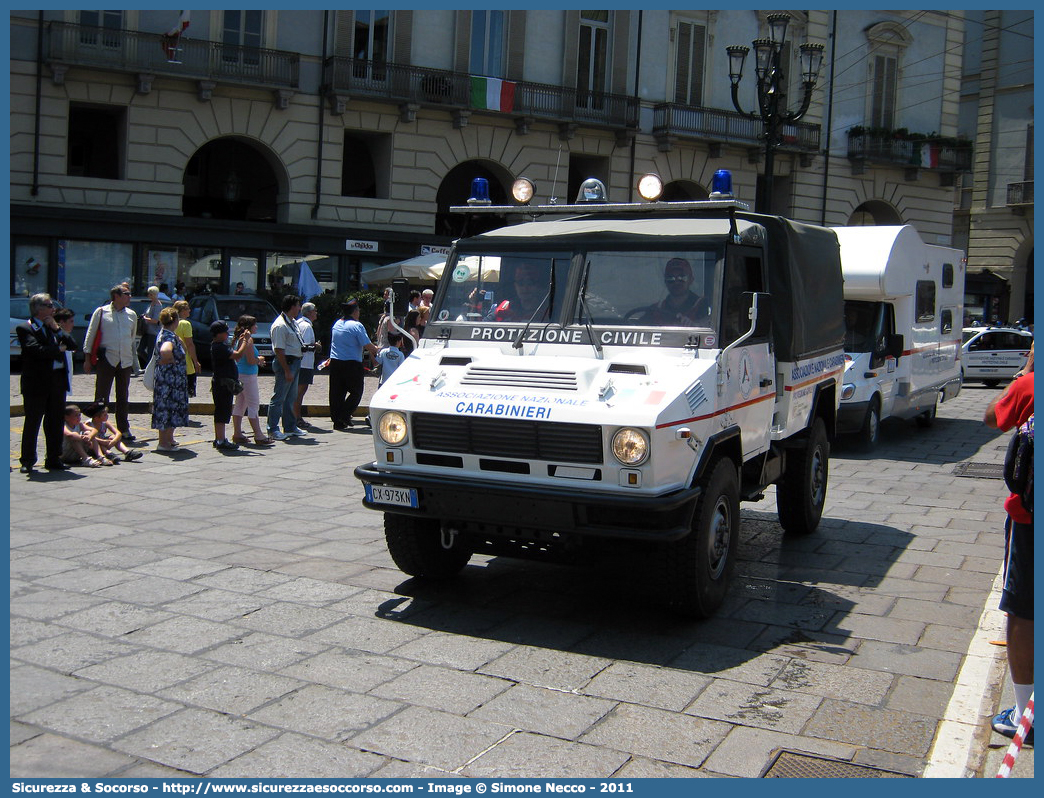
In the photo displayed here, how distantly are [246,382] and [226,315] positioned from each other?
31.9ft

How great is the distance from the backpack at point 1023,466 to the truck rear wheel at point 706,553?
1.92 m

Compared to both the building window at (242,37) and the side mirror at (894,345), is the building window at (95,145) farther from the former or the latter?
the side mirror at (894,345)

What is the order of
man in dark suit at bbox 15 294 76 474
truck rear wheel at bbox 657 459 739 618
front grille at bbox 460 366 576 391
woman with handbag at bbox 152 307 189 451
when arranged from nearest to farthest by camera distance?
truck rear wheel at bbox 657 459 739 618
front grille at bbox 460 366 576 391
man in dark suit at bbox 15 294 76 474
woman with handbag at bbox 152 307 189 451

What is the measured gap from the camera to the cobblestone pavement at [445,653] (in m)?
4.48

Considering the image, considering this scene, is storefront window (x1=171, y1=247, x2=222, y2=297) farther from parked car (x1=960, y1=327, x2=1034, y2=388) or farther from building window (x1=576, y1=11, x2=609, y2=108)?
parked car (x1=960, y1=327, x2=1034, y2=388)

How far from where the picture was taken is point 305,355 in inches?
556

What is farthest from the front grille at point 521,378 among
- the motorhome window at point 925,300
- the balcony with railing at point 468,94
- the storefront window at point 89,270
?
the balcony with railing at point 468,94

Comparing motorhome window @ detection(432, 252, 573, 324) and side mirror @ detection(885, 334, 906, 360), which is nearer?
motorhome window @ detection(432, 252, 573, 324)

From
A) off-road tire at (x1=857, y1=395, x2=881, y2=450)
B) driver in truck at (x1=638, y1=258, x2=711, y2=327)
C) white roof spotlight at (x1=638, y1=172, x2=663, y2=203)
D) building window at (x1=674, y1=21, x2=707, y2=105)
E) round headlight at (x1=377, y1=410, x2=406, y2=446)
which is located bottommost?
off-road tire at (x1=857, y1=395, x2=881, y2=450)

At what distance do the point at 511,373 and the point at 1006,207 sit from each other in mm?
40511

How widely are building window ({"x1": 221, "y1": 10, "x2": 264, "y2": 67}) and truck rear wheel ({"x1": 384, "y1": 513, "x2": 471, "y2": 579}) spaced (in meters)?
21.8

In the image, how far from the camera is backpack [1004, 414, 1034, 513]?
4.46 m

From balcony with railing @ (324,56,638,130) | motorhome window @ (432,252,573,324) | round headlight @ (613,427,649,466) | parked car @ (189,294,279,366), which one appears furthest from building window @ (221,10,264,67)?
round headlight @ (613,427,649,466)

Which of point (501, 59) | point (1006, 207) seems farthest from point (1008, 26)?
point (501, 59)
